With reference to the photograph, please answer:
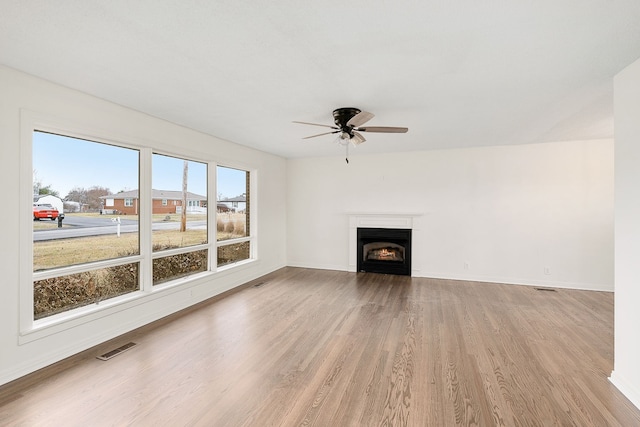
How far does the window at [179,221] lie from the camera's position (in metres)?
4.04

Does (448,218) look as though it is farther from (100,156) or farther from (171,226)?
(100,156)

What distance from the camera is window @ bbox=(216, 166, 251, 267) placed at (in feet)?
17.1

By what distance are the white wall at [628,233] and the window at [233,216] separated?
16.4ft

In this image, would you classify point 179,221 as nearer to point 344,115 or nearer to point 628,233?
point 344,115

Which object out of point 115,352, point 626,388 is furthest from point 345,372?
point 115,352

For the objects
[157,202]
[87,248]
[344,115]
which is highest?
[344,115]

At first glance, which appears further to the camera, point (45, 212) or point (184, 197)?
point (184, 197)

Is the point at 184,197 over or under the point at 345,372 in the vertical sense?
over

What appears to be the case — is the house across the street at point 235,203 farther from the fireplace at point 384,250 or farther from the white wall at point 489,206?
the fireplace at point 384,250

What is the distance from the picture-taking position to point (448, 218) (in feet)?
19.7

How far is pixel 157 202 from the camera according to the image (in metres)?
4.01

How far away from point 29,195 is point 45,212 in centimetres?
29

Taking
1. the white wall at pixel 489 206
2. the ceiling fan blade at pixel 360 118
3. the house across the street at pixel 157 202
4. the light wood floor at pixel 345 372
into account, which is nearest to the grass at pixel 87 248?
the house across the street at pixel 157 202

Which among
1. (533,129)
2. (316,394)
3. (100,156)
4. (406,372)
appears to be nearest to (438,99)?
(533,129)
